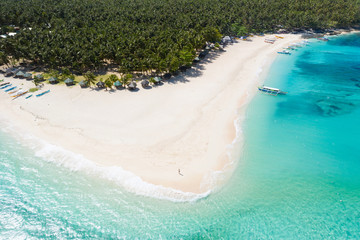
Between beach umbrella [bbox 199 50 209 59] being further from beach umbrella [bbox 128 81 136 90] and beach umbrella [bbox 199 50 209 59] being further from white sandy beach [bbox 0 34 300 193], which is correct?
beach umbrella [bbox 128 81 136 90]

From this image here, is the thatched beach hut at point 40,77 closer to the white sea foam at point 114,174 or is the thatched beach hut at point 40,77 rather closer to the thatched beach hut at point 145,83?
the white sea foam at point 114,174

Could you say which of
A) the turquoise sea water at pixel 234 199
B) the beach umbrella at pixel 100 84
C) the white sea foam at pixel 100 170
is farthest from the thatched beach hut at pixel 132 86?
the turquoise sea water at pixel 234 199

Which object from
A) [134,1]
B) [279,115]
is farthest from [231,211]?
[134,1]

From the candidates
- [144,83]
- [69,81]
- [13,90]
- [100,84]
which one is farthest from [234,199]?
[13,90]

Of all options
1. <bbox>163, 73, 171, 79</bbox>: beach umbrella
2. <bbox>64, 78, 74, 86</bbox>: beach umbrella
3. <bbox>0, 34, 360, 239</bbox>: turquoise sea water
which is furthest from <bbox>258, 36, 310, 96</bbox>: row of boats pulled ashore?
<bbox>64, 78, 74, 86</bbox>: beach umbrella

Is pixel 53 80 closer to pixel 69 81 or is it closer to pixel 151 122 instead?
pixel 69 81

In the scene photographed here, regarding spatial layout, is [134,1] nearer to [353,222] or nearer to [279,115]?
[279,115]
